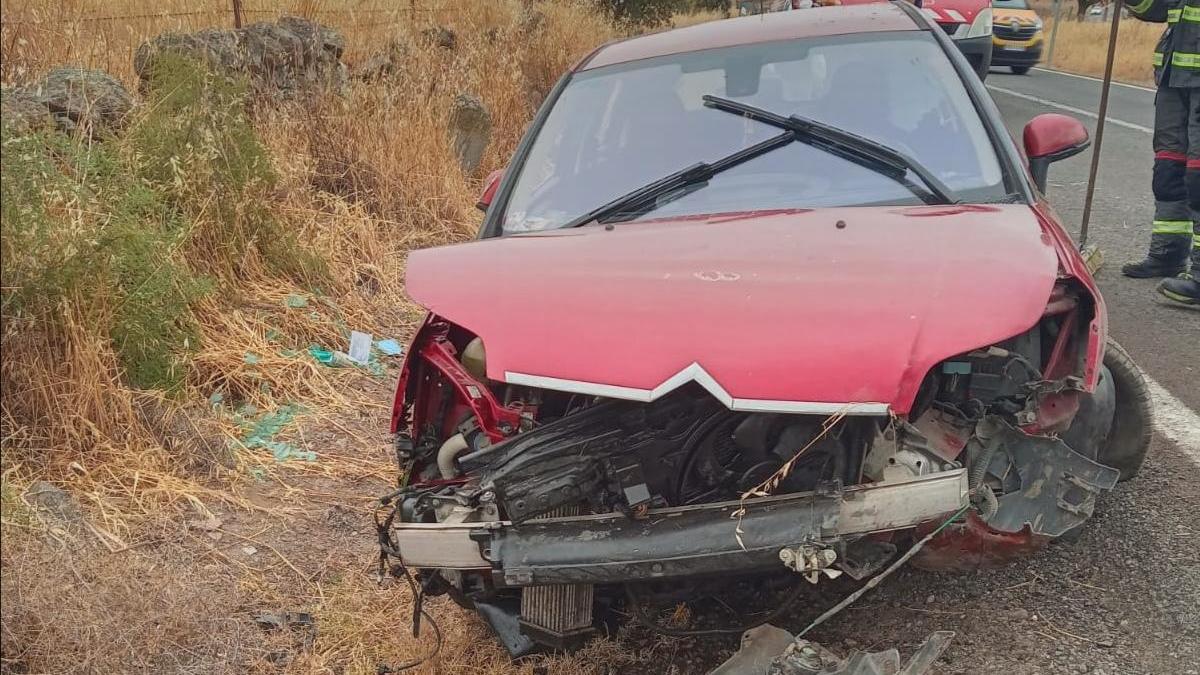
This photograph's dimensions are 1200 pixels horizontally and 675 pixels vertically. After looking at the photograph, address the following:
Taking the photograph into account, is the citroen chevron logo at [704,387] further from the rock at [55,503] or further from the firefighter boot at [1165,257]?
the firefighter boot at [1165,257]

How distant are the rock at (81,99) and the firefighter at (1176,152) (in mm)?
5250

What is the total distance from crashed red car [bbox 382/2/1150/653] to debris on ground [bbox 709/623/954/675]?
168 millimetres

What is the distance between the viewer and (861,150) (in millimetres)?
2764

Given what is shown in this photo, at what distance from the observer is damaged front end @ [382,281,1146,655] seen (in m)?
1.93

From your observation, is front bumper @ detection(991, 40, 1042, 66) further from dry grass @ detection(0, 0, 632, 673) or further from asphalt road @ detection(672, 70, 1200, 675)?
asphalt road @ detection(672, 70, 1200, 675)

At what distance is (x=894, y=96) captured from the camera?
9.66ft

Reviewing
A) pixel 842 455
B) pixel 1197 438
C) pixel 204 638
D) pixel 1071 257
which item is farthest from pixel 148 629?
pixel 1197 438

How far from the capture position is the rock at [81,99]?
13.6 ft

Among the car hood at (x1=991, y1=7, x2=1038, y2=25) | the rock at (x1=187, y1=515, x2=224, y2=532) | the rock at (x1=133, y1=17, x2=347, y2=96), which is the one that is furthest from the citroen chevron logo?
the car hood at (x1=991, y1=7, x2=1038, y2=25)

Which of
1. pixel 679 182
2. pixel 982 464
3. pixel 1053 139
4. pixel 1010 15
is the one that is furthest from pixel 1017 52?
Result: pixel 982 464

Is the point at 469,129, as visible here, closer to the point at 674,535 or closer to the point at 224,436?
the point at 224,436

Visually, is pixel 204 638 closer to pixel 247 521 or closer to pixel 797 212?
pixel 247 521

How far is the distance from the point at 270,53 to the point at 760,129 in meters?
4.15

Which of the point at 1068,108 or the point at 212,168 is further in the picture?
the point at 1068,108
